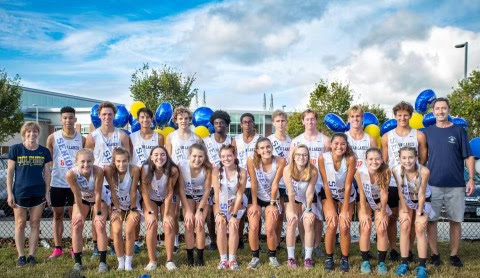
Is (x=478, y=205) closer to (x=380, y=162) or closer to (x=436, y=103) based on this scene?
(x=436, y=103)

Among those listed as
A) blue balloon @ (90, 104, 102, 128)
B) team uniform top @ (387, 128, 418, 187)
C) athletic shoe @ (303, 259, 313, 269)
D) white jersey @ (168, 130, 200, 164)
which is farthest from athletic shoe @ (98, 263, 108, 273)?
team uniform top @ (387, 128, 418, 187)

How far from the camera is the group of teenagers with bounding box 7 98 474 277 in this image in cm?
485

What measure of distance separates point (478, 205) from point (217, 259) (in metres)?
5.59

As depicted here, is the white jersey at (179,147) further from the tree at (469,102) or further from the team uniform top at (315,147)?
the tree at (469,102)

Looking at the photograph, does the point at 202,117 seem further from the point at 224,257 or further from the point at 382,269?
the point at 382,269

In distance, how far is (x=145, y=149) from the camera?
19.0ft

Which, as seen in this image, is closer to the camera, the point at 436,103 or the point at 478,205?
the point at 436,103

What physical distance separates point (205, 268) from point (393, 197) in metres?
2.30

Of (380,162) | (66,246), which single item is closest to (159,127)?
(66,246)

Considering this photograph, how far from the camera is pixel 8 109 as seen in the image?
2245 centimetres

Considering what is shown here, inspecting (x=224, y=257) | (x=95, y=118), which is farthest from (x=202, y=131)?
(x=224, y=257)

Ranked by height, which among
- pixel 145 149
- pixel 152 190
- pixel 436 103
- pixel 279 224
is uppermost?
pixel 436 103

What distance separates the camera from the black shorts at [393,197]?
16.5 feet

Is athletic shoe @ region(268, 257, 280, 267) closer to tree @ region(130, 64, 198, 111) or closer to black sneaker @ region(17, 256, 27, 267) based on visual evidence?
black sneaker @ region(17, 256, 27, 267)
